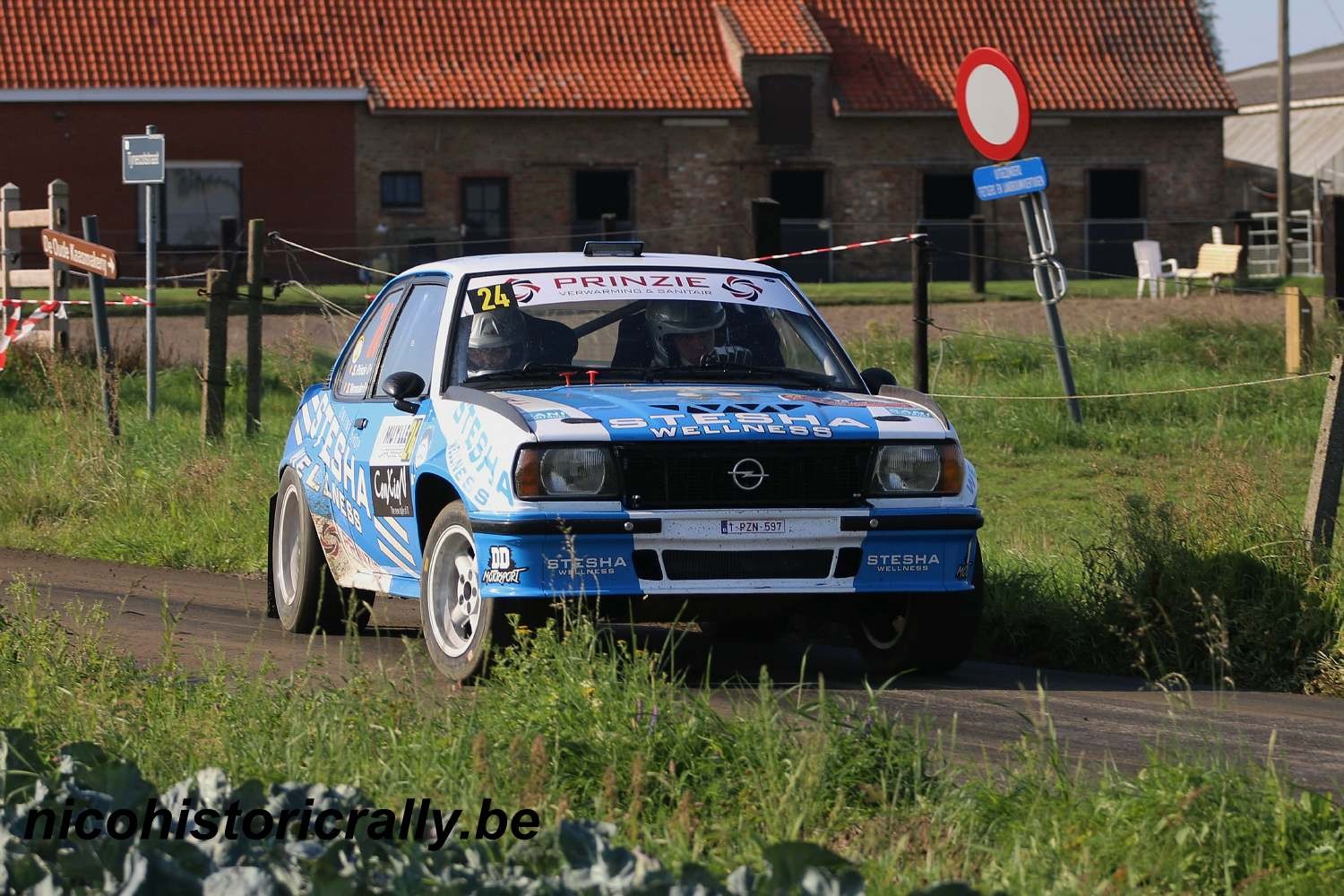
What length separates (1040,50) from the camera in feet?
163

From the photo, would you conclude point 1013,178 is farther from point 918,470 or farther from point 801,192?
point 801,192

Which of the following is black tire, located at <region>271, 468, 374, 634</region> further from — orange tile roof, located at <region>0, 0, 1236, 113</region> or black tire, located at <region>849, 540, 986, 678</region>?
orange tile roof, located at <region>0, 0, 1236, 113</region>

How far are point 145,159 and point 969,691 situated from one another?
1095 cm

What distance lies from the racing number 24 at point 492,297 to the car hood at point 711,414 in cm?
56

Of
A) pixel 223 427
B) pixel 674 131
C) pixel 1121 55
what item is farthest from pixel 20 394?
pixel 1121 55

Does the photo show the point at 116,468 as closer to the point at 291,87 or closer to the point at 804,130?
the point at 291,87

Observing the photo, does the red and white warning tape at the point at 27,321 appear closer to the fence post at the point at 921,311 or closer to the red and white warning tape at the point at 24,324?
the red and white warning tape at the point at 24,324

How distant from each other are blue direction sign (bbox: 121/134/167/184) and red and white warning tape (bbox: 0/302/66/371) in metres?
2.93

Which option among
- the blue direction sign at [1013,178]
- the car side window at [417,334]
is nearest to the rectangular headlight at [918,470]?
the car side window at [417,334]

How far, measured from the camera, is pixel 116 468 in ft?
47.5

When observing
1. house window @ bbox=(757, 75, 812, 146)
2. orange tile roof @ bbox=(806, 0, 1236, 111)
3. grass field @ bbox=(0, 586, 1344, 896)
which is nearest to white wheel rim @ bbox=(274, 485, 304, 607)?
grass field @ bbox=(0, 586, 1344, 896)

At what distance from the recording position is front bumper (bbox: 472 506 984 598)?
773 centimetres

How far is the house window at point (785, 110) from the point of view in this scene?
47.1 metres

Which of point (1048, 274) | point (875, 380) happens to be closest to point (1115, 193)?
point (1048, 274)
